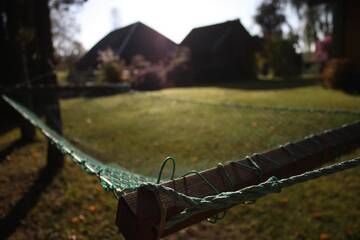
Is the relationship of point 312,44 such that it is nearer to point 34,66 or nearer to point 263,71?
point 263,71

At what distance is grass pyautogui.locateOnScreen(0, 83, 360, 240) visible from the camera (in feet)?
10.4

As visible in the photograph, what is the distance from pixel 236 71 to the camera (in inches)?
555

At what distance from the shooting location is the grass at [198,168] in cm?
318

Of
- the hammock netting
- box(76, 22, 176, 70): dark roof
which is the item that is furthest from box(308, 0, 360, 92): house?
box(76, 22, 176, 70): dark roof

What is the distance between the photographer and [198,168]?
2641 mm

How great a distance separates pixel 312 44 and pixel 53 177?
40.6 m

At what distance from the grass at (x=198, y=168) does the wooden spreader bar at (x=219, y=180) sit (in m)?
1.21

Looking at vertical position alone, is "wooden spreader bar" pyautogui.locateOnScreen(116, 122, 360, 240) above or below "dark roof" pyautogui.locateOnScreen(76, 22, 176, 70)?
below

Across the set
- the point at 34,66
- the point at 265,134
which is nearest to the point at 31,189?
the point at 265,134

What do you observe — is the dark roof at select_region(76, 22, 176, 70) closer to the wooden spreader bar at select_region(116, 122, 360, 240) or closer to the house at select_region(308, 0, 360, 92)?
the wooden spreader bar at select_region(116, 122, 360, 240)

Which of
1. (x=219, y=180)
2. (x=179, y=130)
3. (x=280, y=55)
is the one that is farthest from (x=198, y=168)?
(x=280, y=55)

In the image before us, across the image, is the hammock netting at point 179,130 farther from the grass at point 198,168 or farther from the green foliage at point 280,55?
the green foliage at point 280,55

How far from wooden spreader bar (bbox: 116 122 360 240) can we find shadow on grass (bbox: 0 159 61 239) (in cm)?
295

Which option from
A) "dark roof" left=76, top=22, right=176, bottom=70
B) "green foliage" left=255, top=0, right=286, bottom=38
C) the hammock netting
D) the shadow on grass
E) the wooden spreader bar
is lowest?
the shadow on grass
